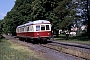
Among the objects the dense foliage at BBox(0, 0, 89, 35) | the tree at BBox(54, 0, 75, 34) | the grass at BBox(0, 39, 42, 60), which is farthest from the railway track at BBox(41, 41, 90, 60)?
the dense foliage at BBox(0, 0, 89, 35)

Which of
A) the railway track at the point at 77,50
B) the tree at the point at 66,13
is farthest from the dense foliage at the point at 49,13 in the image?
the railway track at the point at 77,50

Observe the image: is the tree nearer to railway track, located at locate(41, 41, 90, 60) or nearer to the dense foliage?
the dense foliage

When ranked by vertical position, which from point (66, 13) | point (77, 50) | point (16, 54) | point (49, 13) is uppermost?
point (49, 13)

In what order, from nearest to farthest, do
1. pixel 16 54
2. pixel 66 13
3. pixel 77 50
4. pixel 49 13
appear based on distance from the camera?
1. pixel 16 54
2. pixel 77 50
3. pixel 66 13
4. pixel 49 13

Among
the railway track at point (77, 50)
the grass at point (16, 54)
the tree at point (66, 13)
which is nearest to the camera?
the grass at point (16, 54)

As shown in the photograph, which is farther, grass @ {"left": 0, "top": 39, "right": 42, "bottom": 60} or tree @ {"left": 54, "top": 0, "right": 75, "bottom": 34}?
tree @ {"left": 54, "top": 0, "right": 75, "bottom": 34}

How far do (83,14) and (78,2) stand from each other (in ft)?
7.70

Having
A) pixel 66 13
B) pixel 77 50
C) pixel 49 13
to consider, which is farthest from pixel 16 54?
pixel 49 13

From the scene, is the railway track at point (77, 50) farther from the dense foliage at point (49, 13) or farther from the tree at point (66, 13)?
the dense foliage at point (49, 13)

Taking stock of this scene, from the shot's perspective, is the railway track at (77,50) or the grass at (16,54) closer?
the grass at (16,54)

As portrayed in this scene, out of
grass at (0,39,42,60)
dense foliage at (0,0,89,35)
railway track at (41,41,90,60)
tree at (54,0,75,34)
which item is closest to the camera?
grass at (0,39,42,60)

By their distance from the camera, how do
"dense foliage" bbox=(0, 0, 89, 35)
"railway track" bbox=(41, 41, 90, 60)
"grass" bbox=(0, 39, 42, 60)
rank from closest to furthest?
"grass" bbox=(0, 39, 42, 60)
"railway track" bbox=(41, 41, 90, 60)
"dense foliage" bbox=(0, 0, 89, 35)

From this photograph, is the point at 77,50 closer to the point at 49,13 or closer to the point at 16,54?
the point at 16,54

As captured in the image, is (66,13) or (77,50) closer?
(77,50)
